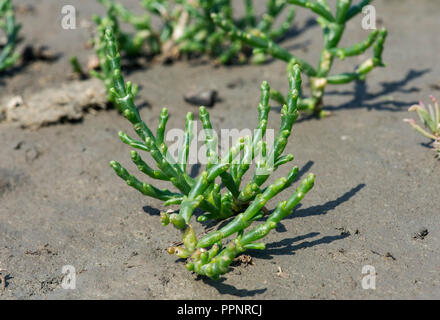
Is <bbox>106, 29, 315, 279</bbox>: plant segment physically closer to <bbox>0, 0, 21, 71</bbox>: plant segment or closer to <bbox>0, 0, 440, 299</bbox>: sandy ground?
<bbox>0, 0, 440, 299</bbox>: sandy ground

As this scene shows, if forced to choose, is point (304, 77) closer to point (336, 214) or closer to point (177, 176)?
point (336, 214)

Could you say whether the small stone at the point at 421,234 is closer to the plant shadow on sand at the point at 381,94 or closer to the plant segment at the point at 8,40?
the plant shadow on sand at the point at 381,94

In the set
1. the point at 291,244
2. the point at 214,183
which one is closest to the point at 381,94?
the point at 291,244

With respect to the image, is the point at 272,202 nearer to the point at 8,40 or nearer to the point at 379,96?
the point at 379,96

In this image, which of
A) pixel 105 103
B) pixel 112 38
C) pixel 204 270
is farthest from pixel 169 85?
pixel 204 270

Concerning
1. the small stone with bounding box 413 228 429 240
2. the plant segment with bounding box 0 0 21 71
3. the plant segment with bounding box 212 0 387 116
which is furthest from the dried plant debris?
the small stone with bounding box 413 228 429 240
